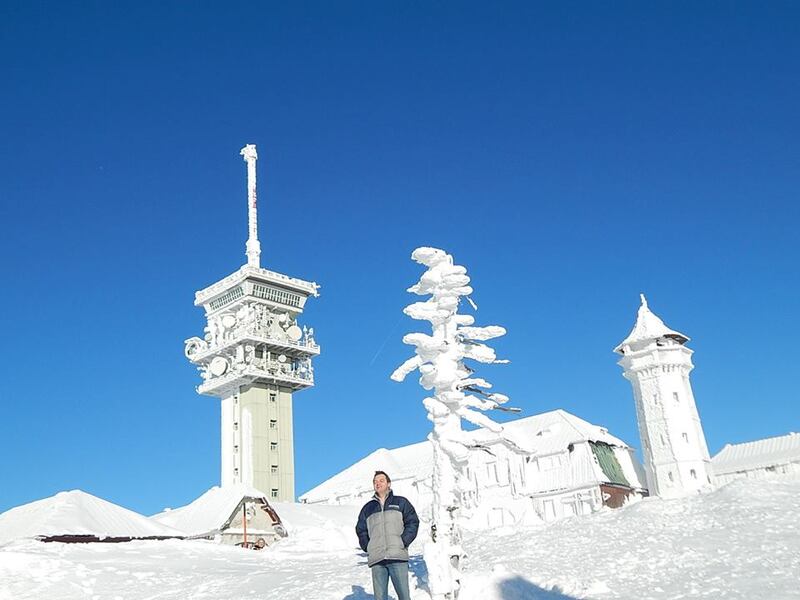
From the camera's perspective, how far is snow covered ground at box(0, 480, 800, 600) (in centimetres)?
1540

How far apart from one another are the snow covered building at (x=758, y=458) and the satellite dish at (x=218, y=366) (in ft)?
137

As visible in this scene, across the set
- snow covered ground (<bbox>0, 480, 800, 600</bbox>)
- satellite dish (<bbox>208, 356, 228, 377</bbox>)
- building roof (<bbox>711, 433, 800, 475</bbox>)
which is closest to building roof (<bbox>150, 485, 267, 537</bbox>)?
snow covered ground (<bbox>0, 480, 800, 600</bbox>)

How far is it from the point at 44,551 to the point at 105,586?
4.95 meters

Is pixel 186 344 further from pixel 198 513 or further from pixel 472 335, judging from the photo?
pixel 472 335

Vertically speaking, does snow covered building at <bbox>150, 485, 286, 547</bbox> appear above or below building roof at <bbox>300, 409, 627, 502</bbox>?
below

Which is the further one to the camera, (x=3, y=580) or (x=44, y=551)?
(x=44, y=551)

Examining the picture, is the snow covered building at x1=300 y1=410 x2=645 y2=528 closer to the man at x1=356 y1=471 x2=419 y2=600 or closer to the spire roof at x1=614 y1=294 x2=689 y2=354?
the spire roof at x1=614 y1=294 x2=689 y2=354

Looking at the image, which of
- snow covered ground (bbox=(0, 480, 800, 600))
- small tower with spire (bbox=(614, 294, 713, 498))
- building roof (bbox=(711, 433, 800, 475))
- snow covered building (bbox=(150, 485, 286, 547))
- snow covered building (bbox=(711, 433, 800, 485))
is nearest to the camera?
snow covered ground (bbox=(0, 480, 800, 600))

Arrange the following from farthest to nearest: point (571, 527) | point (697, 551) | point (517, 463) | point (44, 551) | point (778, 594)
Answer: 1. point (517, 463)
2. point (571, 527)
3. point (44, 551)
4. point (697, 551)
5. point (778, 594)

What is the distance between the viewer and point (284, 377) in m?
75.3

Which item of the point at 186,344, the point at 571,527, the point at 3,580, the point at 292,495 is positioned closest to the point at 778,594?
the point at 571,527

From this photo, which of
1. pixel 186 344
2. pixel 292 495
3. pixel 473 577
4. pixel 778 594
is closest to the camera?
pixel 778 594

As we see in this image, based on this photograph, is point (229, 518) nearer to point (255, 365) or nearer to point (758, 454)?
point (255, 365)

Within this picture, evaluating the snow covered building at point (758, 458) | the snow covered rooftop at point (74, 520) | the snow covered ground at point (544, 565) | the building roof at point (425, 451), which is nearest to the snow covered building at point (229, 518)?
the snow covered rooftop at point (74, 520)
